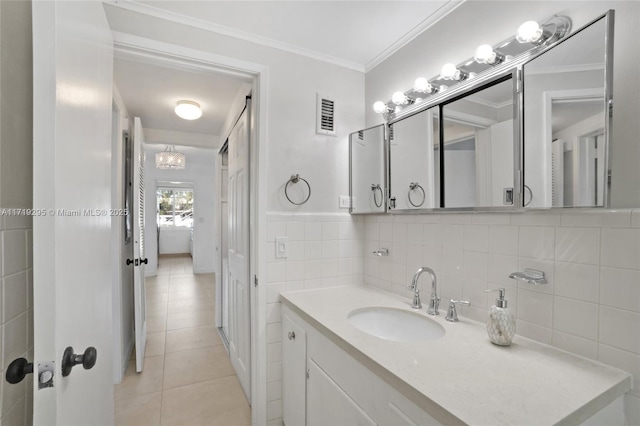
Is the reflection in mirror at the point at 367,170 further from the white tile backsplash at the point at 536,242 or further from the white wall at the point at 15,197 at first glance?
the white wall at the point at 15,197

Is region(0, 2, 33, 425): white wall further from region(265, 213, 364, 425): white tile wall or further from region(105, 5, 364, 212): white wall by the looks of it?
region(265, 213, 364, 425): white tile wall

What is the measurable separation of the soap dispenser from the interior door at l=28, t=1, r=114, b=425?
1.36 m

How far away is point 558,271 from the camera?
41.3 inches

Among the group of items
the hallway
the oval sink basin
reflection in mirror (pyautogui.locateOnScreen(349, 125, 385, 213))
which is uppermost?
reflection in mirror (pyautogui.locateOnScreen(349, 125, 385, 213))

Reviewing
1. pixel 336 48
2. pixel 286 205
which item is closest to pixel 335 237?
pixel 286 205

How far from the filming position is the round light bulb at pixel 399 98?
1.66 meters

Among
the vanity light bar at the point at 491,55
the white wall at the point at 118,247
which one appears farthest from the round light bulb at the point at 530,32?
the white wall at the point at 118,247

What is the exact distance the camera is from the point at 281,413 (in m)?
1.79

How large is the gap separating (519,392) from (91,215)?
4.78 feet

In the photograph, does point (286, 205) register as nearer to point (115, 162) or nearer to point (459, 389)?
point (459, 389)

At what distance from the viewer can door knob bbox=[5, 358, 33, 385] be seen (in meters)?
0.68

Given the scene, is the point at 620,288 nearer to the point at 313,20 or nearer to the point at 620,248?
the point at 620,248

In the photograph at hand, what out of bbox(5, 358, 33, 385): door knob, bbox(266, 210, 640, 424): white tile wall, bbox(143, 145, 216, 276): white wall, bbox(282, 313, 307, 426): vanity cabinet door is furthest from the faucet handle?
bbox(143, 145, 216, 276): white wall

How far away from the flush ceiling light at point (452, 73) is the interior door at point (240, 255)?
1242mm
